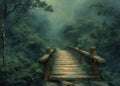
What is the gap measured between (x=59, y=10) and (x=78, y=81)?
160 feet

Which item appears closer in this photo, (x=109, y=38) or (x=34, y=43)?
(x=109, y=38)

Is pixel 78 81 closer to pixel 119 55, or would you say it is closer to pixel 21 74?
pixel 21 74

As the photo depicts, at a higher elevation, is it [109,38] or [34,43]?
[109,38]

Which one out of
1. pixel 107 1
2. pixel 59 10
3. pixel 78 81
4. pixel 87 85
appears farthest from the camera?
pixel 59 10

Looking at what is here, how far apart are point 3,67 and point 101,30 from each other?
35.2ft

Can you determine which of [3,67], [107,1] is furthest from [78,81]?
[107,1]

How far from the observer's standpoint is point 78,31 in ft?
107

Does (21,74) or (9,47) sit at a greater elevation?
(9,47)

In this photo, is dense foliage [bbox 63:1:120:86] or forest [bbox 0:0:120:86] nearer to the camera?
forest [bbox 0:0:120:86]

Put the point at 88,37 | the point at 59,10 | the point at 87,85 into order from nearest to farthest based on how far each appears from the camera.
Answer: the point at 87,85
the point at 88,37
the point at 59,10

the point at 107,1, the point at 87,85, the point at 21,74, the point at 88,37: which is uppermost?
the point at 107,1

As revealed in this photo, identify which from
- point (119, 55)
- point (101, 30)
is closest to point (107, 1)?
point (101, 30)

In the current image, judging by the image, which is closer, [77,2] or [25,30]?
[25,30]

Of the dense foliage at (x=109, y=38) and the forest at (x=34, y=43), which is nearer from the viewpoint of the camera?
the forest at (x=34, y=43)
